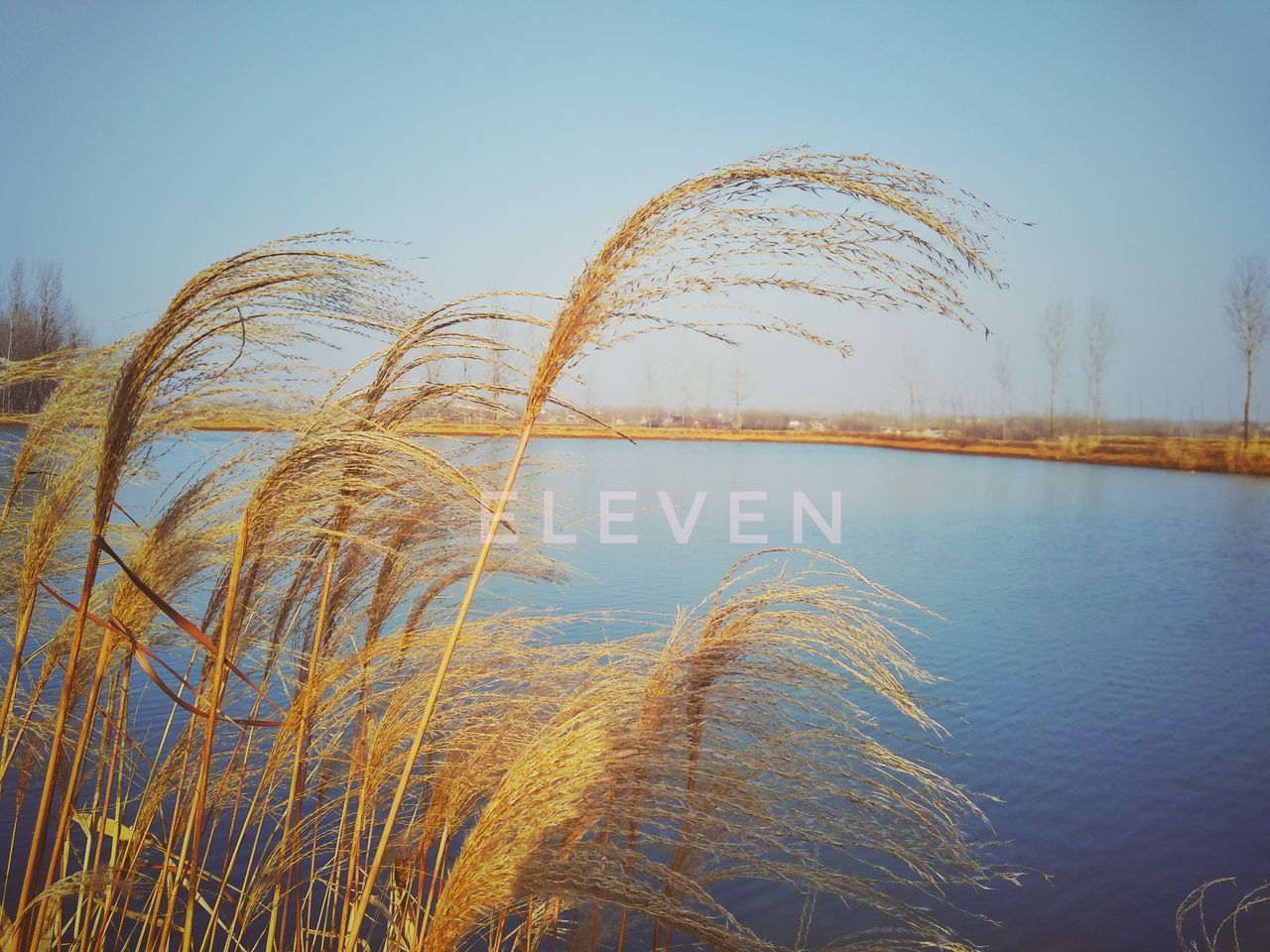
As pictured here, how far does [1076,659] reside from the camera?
33.2ft

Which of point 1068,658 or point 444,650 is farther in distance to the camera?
point 1068,658

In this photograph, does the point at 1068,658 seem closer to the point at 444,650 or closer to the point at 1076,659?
the point at 1076,659

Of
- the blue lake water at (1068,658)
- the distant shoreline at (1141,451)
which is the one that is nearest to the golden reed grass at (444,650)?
the blue lake water at (1068,658)

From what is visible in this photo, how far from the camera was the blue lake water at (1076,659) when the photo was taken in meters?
5.20

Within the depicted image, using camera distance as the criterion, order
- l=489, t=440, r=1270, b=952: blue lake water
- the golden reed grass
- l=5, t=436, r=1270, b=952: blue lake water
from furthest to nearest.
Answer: l=489, t=440, r=1270, b=952: blue lake water < l=5, t=436, r=1270, b=952: blue lake water < the golden reed grass

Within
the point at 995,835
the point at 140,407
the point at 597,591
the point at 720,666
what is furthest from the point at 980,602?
the point at 140,407

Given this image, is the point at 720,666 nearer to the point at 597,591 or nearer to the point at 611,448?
the point at 597,591

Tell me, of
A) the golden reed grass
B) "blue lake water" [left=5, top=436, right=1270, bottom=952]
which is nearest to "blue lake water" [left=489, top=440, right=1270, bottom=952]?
"blue lake water" [left=5, top=436, right=1270, bottom=952]

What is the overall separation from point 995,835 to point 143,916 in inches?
207

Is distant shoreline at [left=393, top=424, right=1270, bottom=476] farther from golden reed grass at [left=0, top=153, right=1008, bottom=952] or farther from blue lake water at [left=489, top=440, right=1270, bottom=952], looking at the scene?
golden reed grass at [left=0, top=153, right=1008, bottom=952]

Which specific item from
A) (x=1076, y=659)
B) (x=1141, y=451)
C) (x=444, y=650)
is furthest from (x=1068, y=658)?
(x=1141, y=451)

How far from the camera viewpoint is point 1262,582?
47.3 ft

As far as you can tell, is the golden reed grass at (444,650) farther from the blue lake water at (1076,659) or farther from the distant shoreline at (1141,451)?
the distant shoreline at (1141,451)

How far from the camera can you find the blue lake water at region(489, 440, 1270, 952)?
205 inches
